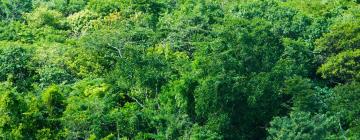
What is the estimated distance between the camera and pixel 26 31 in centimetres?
4006

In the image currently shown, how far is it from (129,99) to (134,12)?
11.2 m

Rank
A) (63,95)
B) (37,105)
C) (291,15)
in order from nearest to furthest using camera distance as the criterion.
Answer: (37,105)
(63,95)
(291,15)

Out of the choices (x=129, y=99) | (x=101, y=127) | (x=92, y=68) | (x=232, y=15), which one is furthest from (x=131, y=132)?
(x=232, y=15)

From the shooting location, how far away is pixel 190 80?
28.8 metres

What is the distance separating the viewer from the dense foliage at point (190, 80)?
88.8 feet

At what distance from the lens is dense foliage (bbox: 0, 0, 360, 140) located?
27078mm

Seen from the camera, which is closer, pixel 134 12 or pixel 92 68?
pixel 92 68

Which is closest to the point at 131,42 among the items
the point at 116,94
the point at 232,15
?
the point at 116,94

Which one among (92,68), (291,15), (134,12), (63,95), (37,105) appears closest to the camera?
(37,105)

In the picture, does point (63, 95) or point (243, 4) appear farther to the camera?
point (243, 4)

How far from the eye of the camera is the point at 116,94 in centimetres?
3016

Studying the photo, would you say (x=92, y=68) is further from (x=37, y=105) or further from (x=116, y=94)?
(x=37, y=105)

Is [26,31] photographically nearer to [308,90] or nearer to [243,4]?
[243,4]

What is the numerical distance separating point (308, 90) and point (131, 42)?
10.4 metres
